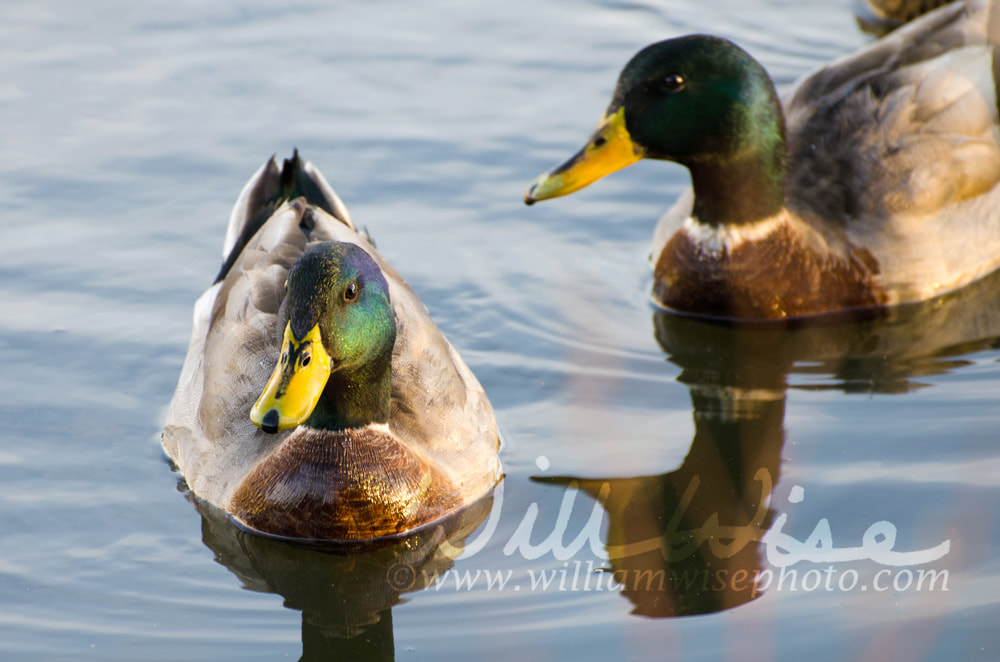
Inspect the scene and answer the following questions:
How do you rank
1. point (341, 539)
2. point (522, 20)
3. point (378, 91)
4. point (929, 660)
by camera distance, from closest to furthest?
point (929, 660) → point (341, 539) → point (378, 91) → point (522, 20)

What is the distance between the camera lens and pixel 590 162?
7.25 meters

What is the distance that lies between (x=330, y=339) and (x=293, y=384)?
22 cm

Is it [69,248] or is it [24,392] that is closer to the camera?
[24,392]

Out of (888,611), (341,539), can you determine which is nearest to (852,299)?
(888,611)

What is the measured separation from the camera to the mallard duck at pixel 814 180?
721 centimetres

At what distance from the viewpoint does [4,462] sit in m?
6.09

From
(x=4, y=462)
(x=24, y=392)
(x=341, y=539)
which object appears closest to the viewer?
(x=341, y=539)

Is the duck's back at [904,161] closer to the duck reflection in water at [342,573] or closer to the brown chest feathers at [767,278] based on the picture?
the brown chest feathers at [767,278]

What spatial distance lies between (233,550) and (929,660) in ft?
8.24

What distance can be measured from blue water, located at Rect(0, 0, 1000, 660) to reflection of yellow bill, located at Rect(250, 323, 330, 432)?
2.45ft

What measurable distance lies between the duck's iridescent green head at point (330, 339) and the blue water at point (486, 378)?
69cm

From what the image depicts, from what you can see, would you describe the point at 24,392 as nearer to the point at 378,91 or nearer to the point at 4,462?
the point at 4,462

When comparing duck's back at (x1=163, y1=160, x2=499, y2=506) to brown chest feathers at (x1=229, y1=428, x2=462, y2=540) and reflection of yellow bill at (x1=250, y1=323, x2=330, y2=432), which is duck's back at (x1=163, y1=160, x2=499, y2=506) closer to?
brown chest feathers at (x1=229, y1=428, x2=462, y2=540)

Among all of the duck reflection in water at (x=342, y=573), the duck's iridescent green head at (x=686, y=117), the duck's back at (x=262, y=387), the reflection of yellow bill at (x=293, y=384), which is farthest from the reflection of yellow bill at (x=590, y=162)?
the reflection of yellow bill at (x=293, y=384)
